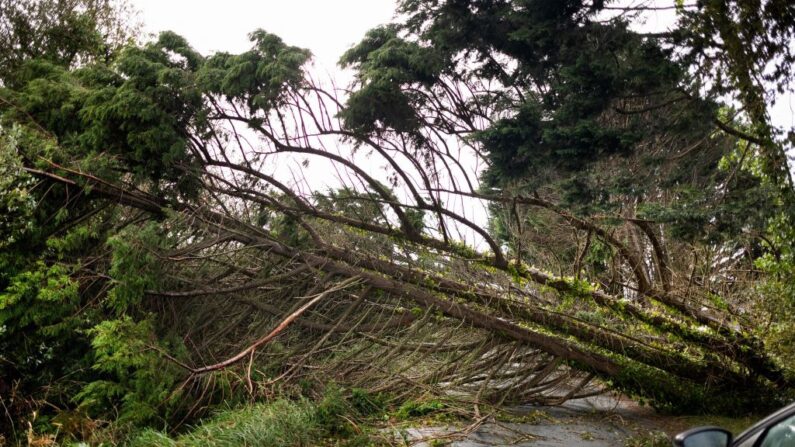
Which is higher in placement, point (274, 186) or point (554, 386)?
point (274, 186)

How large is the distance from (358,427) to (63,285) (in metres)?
4.47

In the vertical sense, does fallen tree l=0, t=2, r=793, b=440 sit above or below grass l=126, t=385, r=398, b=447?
above

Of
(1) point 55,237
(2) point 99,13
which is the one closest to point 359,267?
(1) point 55,237

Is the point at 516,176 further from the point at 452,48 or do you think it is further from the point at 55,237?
the point at 55,237

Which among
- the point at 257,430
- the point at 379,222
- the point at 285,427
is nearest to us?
the point at 257,430

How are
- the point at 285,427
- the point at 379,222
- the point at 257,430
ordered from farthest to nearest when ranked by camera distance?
the point at 379,222 → the point at 285,427 → the point at 257,430

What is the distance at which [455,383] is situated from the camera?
9.66 meters

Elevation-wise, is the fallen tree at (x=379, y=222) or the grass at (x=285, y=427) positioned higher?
the fallen tree at (x=379, y=222)

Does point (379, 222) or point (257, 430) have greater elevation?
point (379, 222)

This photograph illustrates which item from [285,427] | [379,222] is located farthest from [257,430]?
[379,222]

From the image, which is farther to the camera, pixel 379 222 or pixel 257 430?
pixel 379 222

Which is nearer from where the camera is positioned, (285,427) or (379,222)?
(285,427)

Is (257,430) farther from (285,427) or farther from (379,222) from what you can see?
(379,222)

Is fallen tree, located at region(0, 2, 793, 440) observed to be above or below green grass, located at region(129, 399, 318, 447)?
above
